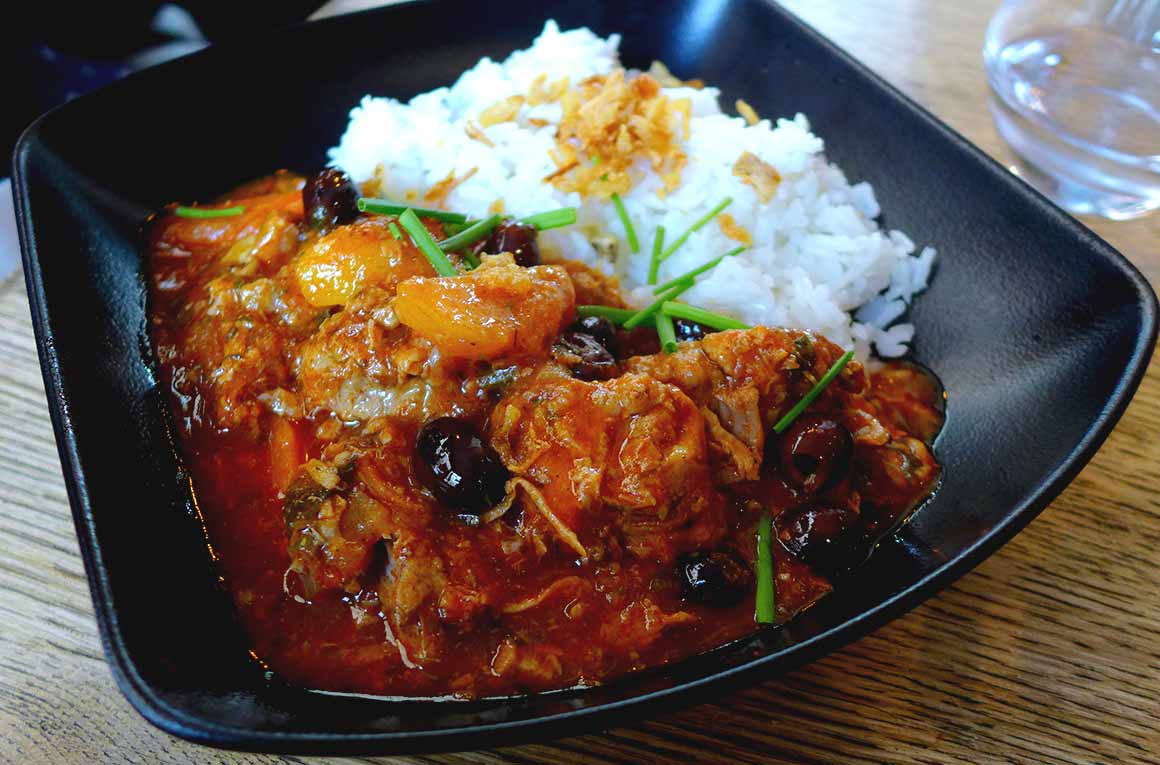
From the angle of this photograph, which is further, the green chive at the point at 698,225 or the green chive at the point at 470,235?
the green chive at the point at 698,225

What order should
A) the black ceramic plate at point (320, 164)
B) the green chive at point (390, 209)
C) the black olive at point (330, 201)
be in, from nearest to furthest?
1. the black ceramic plate at point (320, 164)
2. the green chive at point (390, 209)
3. the black olive at point (330, 201)

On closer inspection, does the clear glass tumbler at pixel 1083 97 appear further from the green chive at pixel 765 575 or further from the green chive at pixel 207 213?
the green chive at pixel 207 213

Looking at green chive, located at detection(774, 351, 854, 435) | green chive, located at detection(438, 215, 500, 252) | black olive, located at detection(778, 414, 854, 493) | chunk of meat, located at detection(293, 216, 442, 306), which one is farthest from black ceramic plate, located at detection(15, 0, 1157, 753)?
green chive, located at detection(438, 215, 500, 252)

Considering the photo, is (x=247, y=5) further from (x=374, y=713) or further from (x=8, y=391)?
(x=374, y=713)

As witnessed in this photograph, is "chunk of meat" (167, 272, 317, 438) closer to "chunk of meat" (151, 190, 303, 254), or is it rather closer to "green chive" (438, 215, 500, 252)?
"chunk of meat" (151, 190, 303, 254)

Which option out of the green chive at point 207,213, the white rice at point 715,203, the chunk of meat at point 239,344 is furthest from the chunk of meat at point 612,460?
the green chive at point 207,213

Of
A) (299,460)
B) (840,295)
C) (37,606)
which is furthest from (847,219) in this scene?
(37,606)
